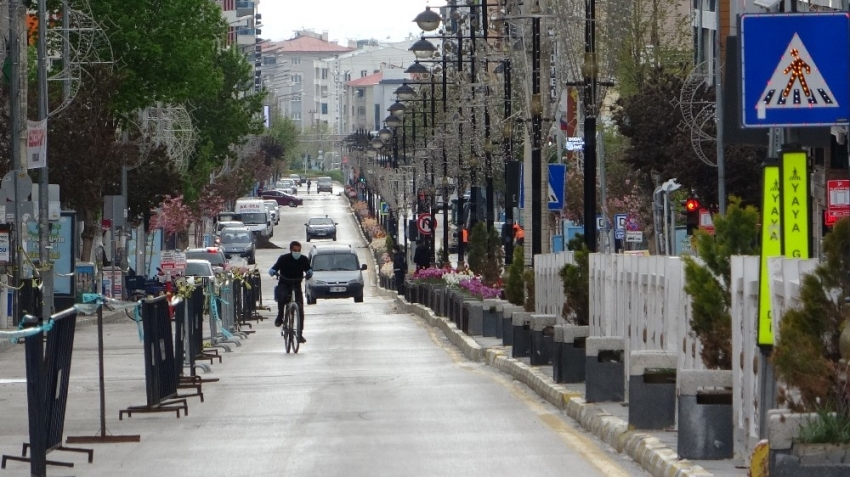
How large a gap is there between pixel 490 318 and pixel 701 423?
19.3 metres

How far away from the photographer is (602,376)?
1612 cm

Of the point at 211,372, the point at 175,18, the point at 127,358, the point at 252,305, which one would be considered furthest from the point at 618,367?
the point at 175,18

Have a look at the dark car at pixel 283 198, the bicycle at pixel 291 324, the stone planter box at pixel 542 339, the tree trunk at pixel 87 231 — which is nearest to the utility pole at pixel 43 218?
the bicycle at pixel 291 324

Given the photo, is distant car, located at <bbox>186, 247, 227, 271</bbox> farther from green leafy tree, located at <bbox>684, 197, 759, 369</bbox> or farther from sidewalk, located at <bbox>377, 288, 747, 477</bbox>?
green leafy tree, located at <bbox>684, 197, 759, 369</bbox>

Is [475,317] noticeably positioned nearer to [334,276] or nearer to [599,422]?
[599,422]

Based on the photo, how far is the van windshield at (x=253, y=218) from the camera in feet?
392

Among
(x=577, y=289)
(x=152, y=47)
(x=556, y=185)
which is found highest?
(x=152, y=47)

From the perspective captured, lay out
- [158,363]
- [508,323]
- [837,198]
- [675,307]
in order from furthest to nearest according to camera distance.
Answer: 1. [837,198]
2. [508,323]
3. [158,363]
4. [675,307]

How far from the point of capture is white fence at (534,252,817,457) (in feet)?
34.9

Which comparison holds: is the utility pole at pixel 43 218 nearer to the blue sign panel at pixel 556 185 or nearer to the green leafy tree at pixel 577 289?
the blue sign panel at pixel 556 185

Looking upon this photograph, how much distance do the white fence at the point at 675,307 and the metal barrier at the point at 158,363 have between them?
13.6 feet

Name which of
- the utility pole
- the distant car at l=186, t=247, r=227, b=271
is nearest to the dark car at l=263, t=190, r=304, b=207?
the distant car at l=186, t=247, r=227, b=271

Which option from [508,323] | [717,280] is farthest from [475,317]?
[717,280]

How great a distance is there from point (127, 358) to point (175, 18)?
3108cm
